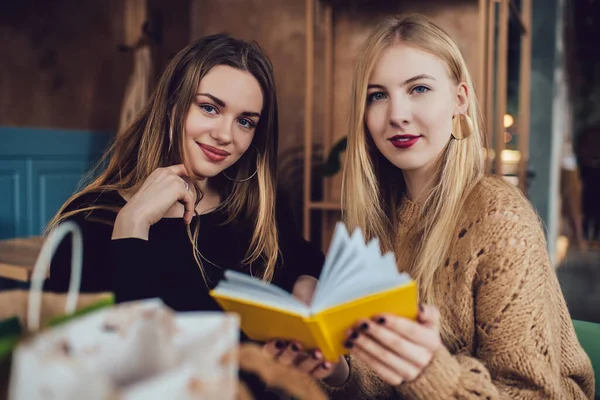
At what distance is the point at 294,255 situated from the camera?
4.91 ft

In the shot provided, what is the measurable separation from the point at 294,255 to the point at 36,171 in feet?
6.30

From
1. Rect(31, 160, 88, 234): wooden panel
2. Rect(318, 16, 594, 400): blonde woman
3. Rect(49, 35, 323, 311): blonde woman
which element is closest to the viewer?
Rect(318, 16, 594, 400): blonde woman

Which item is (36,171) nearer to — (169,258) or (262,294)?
(169,258)

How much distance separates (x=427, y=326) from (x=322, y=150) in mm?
2608

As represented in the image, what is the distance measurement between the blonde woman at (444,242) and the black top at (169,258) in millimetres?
233

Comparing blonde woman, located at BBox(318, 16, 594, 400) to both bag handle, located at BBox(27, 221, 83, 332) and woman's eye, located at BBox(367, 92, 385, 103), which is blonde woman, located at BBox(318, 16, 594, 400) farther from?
bag handle, located at BBox(27, 221, 83, 332)

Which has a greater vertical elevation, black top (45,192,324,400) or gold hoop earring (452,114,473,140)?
gold hoop earring (452,114,473,140)

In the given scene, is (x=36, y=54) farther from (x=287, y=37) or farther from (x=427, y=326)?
(x=427, y=326)

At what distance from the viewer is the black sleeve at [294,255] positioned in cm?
146

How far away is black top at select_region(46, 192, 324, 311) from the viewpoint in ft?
3.51

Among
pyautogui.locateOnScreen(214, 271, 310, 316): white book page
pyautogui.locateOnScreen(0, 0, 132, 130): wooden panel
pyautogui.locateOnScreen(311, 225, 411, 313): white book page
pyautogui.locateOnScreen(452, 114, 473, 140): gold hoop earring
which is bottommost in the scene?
pyautogui.locateOnScreen(214, 271, 310, 316): white book page

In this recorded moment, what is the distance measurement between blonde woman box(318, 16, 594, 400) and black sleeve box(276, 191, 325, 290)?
0.57 feet

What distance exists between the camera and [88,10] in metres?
3.04

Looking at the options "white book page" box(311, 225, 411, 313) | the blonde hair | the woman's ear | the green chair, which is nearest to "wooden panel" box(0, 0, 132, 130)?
the blonde hair
